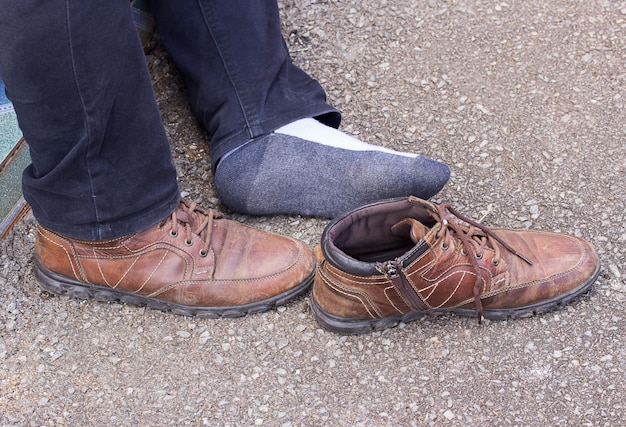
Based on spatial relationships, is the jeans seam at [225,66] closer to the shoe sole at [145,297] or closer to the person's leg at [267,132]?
the person's leg at [267,132]

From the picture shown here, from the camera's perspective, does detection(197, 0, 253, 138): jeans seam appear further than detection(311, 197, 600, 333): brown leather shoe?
Yes

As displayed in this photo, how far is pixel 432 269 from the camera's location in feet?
4.92

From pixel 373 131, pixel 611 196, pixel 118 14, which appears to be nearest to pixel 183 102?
pixel 373 131

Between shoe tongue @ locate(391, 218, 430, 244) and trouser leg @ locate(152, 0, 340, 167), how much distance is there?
17.5 inches

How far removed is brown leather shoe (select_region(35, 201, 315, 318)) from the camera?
1.59m

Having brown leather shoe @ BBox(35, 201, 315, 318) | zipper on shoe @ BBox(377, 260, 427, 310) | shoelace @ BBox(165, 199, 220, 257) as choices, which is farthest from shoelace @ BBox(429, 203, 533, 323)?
shoelace @ BBox(165, 199, 220, 257)

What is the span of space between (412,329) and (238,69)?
758mm

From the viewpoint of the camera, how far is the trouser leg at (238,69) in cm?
187

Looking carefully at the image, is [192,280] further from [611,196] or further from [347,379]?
[611,196]

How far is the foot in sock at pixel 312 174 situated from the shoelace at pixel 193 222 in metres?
0.18

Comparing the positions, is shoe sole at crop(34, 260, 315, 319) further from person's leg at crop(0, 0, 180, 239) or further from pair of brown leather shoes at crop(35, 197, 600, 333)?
person's leg at crop(0, 0, 180, 239)

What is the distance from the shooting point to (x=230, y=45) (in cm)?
188

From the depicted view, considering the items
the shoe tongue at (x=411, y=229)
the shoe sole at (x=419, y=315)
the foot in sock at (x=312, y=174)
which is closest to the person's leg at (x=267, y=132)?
the foot in sock at (x=312, y=174)

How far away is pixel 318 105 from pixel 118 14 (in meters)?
0.69
